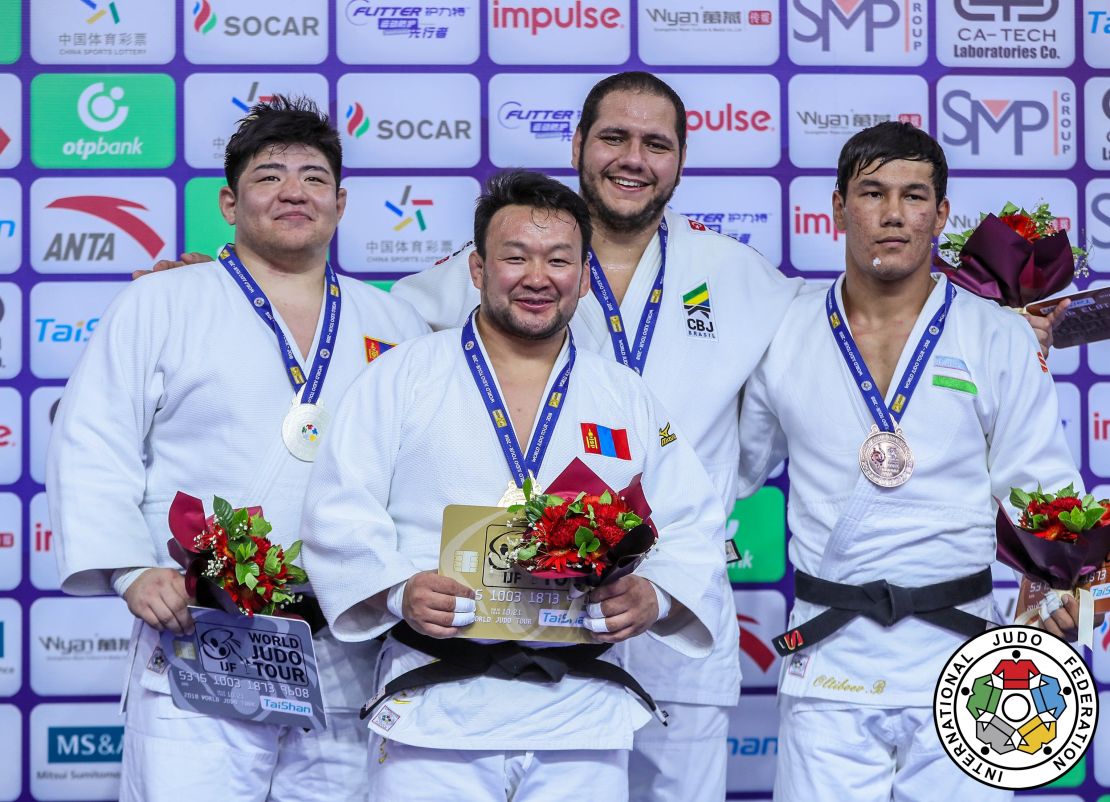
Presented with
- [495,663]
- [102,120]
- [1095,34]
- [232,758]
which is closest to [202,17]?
[102,120]

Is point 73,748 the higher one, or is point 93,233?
point 93,233

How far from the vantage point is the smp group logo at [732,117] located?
4234mm

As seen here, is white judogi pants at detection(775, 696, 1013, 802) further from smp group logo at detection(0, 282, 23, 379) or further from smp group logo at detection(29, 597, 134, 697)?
smp group logo at detection(0, 282, 23, 379)

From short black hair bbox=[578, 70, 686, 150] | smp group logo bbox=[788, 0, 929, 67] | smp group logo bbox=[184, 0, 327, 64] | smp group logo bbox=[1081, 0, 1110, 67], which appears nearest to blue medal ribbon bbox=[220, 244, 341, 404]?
short black hair bbox=[578, 70, 686, 150]

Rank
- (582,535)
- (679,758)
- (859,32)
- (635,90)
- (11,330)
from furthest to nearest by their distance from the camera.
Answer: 1. (859,32)
2. (11,330)
3. (635,90)
4. (679,758)
5. (582,535)

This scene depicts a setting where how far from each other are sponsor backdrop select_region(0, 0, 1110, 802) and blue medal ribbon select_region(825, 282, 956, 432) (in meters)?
1.05

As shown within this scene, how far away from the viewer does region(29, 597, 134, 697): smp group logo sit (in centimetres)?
419

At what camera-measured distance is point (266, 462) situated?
2914 mm

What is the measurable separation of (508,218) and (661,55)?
1673mm

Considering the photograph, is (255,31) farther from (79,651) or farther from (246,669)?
(246,669)

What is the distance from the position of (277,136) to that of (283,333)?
0.53 meters

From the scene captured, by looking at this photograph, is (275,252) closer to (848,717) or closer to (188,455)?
(188,455)

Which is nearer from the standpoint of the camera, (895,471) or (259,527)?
(259,527)

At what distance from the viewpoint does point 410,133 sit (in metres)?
4.19
